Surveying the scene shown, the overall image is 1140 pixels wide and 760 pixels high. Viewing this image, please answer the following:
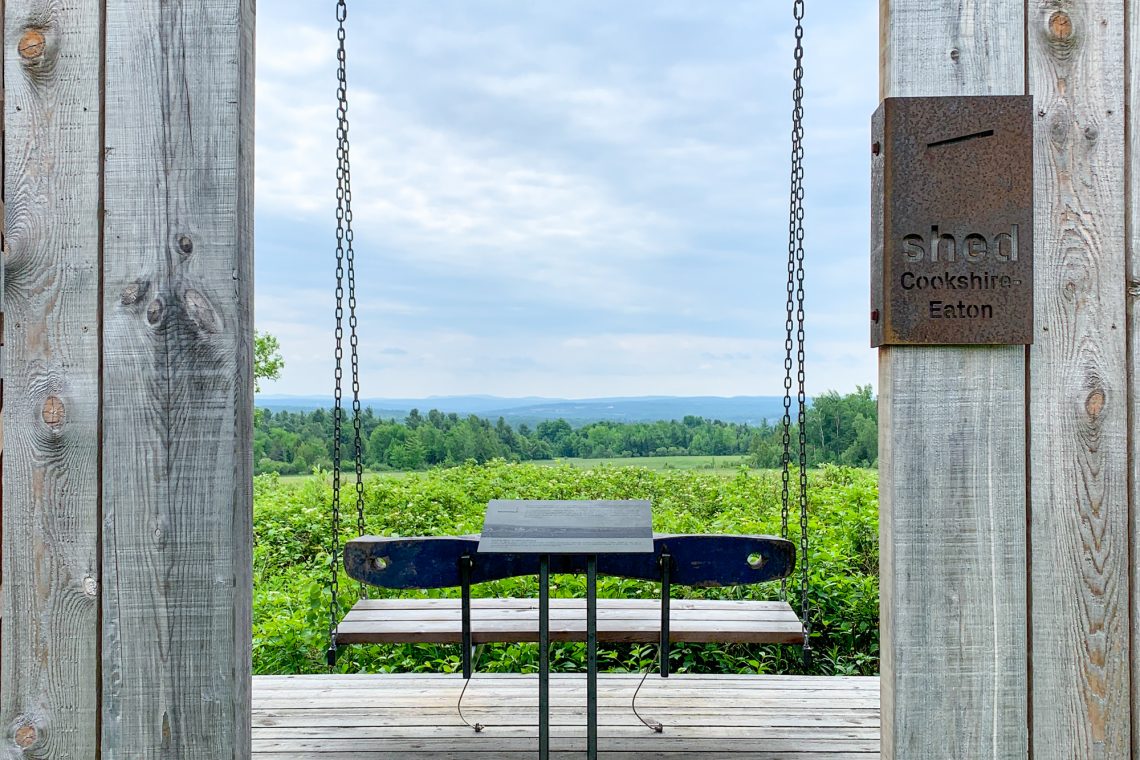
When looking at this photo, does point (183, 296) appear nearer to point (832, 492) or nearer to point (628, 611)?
point (628, 611)

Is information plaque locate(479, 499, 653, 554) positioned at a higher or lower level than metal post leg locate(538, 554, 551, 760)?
higher

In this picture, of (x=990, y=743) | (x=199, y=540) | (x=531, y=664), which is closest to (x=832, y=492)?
(x=531, y=664)

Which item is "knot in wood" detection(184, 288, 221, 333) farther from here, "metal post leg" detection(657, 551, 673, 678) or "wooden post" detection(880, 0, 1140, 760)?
"metal post leg" detection(657, 551, 673, 678)

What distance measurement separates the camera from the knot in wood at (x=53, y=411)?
1587 millimetres

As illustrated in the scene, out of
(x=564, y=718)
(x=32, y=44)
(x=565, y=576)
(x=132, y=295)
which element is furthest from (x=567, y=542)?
(x=565, y=576)

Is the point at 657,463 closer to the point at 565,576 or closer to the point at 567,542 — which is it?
the point at 565,576

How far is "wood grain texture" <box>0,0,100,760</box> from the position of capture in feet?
5.18

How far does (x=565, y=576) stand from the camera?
16.9 ft

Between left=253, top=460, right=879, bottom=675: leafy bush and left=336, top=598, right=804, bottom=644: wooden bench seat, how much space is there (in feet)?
2.82

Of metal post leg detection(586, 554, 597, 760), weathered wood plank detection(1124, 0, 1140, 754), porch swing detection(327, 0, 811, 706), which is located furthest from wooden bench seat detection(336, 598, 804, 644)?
weathered wood plank detection(1124, 0, 1140, 754)

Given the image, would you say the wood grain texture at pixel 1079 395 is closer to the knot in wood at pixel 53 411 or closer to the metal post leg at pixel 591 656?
the metal post leg at pixel 591 656

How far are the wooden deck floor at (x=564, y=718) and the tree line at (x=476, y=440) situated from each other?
5616mm

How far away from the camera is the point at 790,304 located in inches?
135

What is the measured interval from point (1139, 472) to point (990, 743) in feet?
2.01
